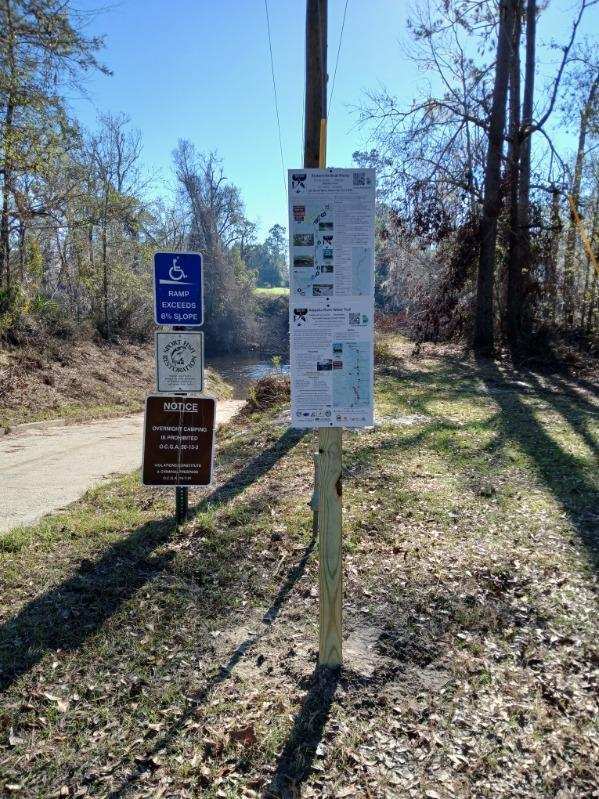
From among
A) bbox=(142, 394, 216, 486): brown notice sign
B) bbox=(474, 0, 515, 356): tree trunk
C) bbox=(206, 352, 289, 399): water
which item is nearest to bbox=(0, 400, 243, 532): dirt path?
bbox=(142, 394, 216, 486): brown notice sign

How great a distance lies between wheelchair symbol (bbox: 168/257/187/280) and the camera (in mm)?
4668

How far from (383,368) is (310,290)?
11324 millimetres

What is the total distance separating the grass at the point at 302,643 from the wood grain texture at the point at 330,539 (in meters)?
0.28

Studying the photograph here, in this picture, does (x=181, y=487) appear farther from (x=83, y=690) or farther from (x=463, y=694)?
(x=463, y=694)

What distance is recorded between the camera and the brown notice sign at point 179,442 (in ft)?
16.3

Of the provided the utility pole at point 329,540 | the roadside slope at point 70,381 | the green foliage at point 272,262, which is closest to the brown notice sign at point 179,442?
the utility pole at point 329,540

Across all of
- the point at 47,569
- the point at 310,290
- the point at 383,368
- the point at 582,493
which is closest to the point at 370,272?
the point at 310,290

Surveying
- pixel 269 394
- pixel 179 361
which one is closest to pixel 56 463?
pixel 179 361

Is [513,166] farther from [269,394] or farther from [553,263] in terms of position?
[269,394]

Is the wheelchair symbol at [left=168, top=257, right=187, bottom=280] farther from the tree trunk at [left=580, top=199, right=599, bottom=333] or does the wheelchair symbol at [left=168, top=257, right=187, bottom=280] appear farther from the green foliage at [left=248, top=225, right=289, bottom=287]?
the green foliage at [left=248, top=225, right=289, bottom=287]

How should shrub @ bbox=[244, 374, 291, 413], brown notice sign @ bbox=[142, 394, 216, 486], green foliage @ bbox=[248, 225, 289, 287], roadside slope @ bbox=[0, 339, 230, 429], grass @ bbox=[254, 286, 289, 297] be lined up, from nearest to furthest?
brown notice sign @ bbox=[142, 394, 216, 486]
shrub @ bbox=[244, 374, 291, 413]
roadside slope @ bbox=[0, 339, 230, 429]
grass @ bbox=[254, 286, 289, 297]
green foliage @ bbox=[248, 225, 289, 287]

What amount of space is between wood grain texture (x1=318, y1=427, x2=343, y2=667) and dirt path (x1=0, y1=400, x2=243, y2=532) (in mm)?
3614

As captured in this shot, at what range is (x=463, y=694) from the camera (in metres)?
3.01

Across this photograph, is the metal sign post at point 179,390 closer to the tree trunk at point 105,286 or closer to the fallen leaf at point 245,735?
the fallen leaf at point 245,735
